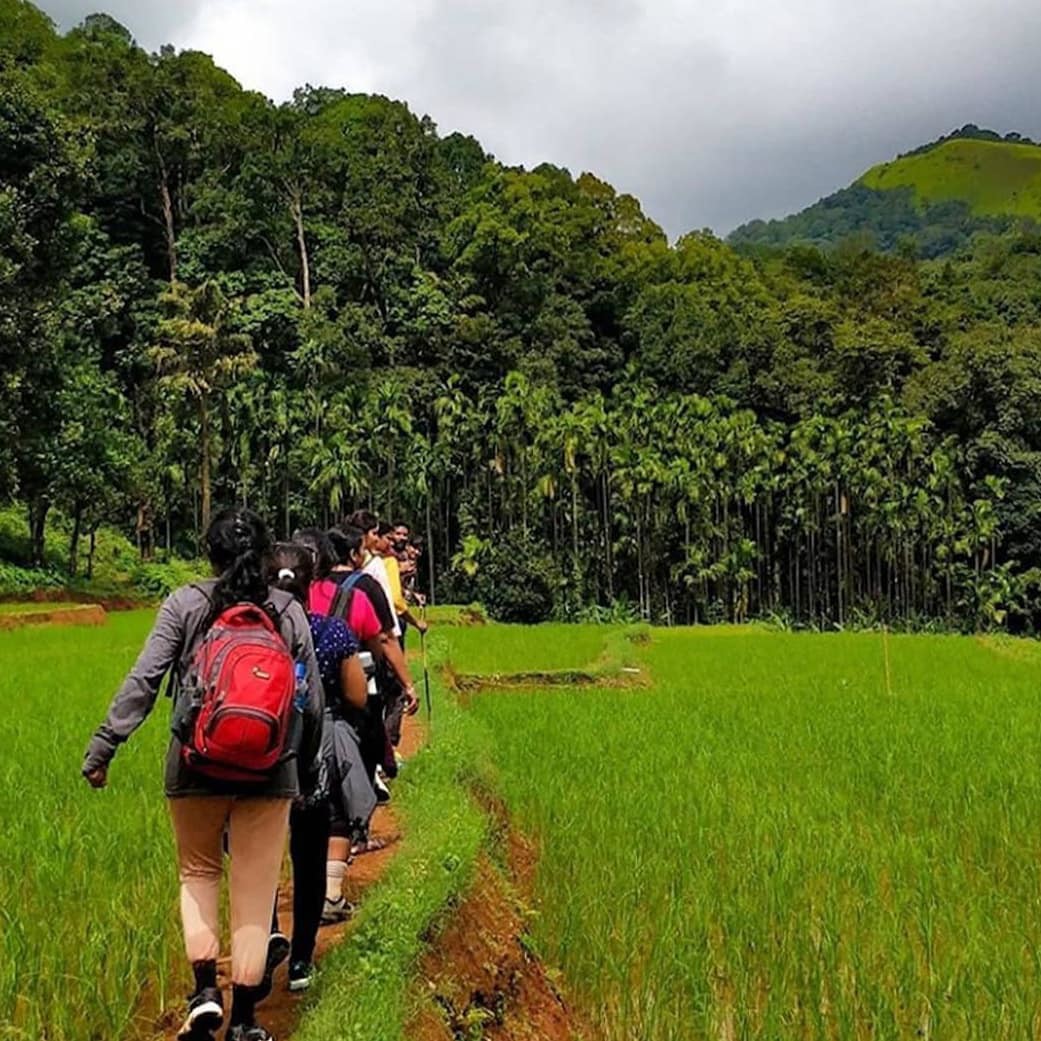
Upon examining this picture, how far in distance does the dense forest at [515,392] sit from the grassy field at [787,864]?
25334 millimetres

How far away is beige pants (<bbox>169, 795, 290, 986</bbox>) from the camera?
3174 millimetres

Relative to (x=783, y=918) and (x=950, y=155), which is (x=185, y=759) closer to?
(x=783, y=918)

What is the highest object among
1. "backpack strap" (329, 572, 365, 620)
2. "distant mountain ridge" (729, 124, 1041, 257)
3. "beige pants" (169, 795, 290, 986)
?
"distant mountain ridge" (729, 124, 1041, 257)

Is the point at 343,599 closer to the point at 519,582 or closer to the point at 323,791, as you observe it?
the point at 323,791

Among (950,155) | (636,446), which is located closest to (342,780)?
(636,446)

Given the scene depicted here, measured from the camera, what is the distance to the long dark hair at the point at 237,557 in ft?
10.4

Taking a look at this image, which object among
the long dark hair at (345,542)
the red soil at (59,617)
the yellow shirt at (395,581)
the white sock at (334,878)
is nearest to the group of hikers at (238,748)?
the white sock at (334,878)

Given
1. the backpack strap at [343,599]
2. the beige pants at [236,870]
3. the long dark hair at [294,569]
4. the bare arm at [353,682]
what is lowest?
the beige pants at [236,870]

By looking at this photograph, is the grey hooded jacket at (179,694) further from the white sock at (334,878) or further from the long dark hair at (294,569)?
the white sock at (334,878)

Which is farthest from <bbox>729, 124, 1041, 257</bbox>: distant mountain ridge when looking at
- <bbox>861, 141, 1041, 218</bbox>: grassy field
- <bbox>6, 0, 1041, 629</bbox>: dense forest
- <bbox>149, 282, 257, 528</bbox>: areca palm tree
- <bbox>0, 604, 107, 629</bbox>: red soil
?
<bbox>0, 604, 107, 629</bbox>: red soil

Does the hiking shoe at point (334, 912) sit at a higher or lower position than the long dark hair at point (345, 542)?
lower

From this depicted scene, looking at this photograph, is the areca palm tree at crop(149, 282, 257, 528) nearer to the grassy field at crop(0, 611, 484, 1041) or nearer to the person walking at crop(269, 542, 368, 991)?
the grassy field at crop(0, 611, 484, 1041)

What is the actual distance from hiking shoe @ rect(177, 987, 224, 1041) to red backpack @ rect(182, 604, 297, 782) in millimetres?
651

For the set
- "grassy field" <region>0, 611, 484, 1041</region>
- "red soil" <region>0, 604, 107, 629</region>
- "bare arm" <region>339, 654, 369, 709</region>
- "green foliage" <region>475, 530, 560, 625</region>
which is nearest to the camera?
"grassy field" <region>0, 611, 484, 1041</region>
